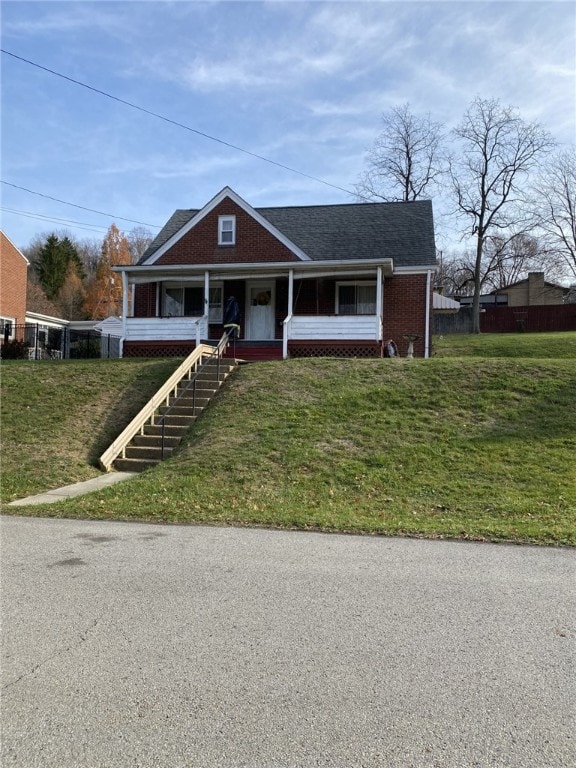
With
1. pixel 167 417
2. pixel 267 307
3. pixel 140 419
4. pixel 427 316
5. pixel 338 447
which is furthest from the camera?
pixel 267 307

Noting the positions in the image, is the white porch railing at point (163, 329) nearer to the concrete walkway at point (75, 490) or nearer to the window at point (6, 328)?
the concrete walkway at point (75, 490)

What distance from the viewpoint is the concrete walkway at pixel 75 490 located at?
9.01 metres

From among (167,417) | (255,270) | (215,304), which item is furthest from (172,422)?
(215,304)

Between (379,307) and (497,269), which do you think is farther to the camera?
(497,269)

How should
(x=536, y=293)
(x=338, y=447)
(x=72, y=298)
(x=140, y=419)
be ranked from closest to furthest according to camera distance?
(x=338, y=447) < (x=140, y=419) < (x=536, y=293) < (x=72, y=298)

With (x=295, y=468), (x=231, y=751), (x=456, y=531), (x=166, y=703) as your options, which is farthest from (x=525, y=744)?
(x=295, y=468)

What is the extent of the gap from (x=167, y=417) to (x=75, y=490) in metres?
3.73

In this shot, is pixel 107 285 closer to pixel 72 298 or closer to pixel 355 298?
pixel 72 298

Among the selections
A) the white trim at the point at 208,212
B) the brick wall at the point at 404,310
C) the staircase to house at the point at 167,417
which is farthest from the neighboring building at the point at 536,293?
the staircase to house at the point at 167,417

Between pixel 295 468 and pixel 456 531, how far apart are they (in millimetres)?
3452

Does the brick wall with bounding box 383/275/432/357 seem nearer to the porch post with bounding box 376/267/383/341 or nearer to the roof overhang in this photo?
the roof overhang

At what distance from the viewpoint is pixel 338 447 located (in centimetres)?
1077

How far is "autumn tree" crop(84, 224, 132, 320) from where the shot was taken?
2739 inches

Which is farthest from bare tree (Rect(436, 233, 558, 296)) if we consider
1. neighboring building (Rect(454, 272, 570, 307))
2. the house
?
the house
